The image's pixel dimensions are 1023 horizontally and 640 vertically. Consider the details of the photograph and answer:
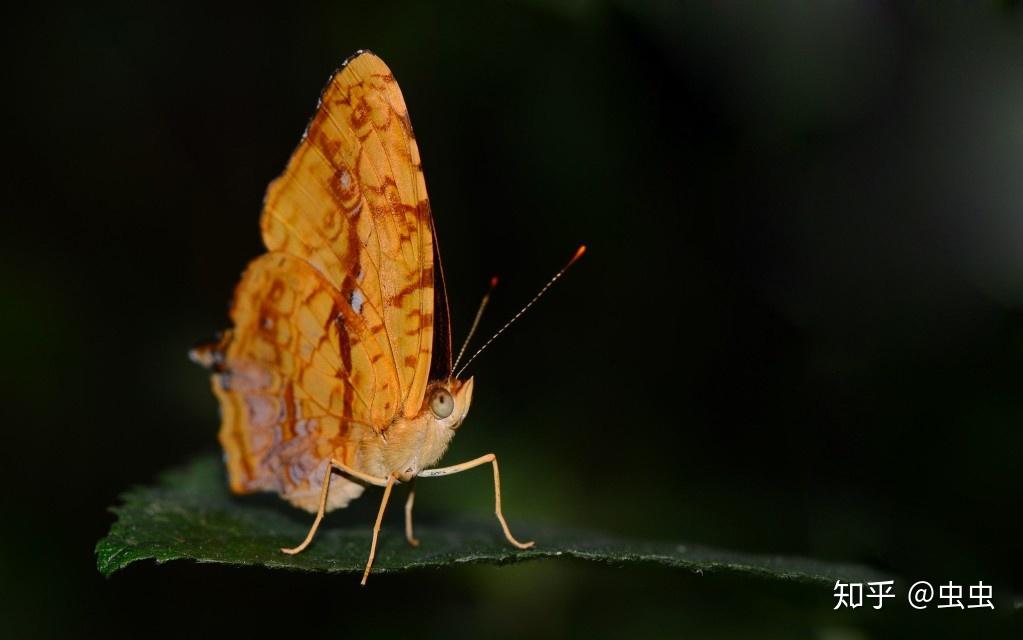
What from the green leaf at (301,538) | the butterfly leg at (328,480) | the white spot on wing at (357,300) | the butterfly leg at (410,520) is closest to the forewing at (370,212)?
the white spot on wing at (357,300)

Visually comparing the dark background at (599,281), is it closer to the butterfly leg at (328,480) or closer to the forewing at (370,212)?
the butterfly leg at (328,480)

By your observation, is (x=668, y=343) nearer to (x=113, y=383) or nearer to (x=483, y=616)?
(x=483, y=616)

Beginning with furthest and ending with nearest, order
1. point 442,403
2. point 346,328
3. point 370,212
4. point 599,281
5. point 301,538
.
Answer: point 599,281 → point 301,538 → point 346,328 → point 370,212 → point 442,403

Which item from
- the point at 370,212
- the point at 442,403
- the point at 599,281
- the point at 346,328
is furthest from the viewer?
the point at 599,281

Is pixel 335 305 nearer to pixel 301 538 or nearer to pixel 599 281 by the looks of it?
pixel 301 538

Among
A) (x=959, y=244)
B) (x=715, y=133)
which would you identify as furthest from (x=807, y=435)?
(x=715, y=133)

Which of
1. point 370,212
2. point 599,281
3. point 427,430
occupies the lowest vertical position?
point 427,430

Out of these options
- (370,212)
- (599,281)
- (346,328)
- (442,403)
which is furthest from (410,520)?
(599,281)
